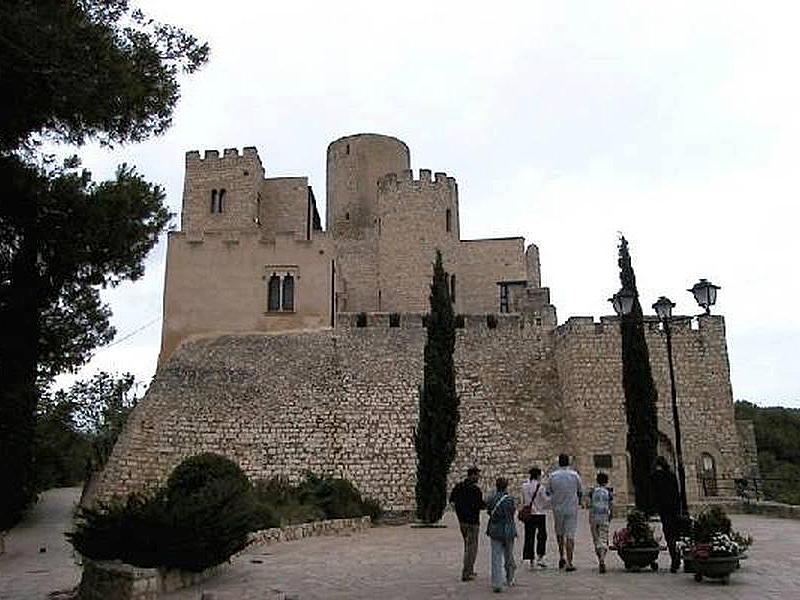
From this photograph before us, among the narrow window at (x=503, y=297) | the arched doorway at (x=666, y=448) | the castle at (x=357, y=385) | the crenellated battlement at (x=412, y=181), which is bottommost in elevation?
the arched doorway at (x=666, y=448)

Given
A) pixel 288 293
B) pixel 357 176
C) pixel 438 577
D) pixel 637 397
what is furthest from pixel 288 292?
pixel 438 577

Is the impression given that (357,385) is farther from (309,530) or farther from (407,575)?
(407,575)

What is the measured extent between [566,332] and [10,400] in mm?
17727

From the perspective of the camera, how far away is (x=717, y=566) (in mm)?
9461

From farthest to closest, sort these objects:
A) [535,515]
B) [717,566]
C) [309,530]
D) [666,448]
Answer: [666,448]
[309,530]
[535,515]
[717,566]

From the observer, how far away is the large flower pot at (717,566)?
9.43 meters

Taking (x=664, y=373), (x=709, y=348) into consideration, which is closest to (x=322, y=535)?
(x=664, y=373)

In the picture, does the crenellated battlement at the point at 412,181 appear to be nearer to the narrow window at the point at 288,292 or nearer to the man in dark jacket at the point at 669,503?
the narrow window at the point at 288,292

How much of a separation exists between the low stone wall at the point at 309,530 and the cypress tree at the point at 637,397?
7.33m

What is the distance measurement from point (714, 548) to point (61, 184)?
1180 cm

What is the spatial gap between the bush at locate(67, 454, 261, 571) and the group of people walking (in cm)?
321

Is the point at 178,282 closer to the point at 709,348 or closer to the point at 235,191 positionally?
the point at 235,191

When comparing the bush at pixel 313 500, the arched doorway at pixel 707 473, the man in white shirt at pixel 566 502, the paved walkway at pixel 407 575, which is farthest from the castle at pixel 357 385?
the man in white shirt at pixel 566 502

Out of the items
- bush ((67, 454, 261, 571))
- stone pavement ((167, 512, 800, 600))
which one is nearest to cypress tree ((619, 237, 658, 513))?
stone pavement ((167, 512, 800, 600))
